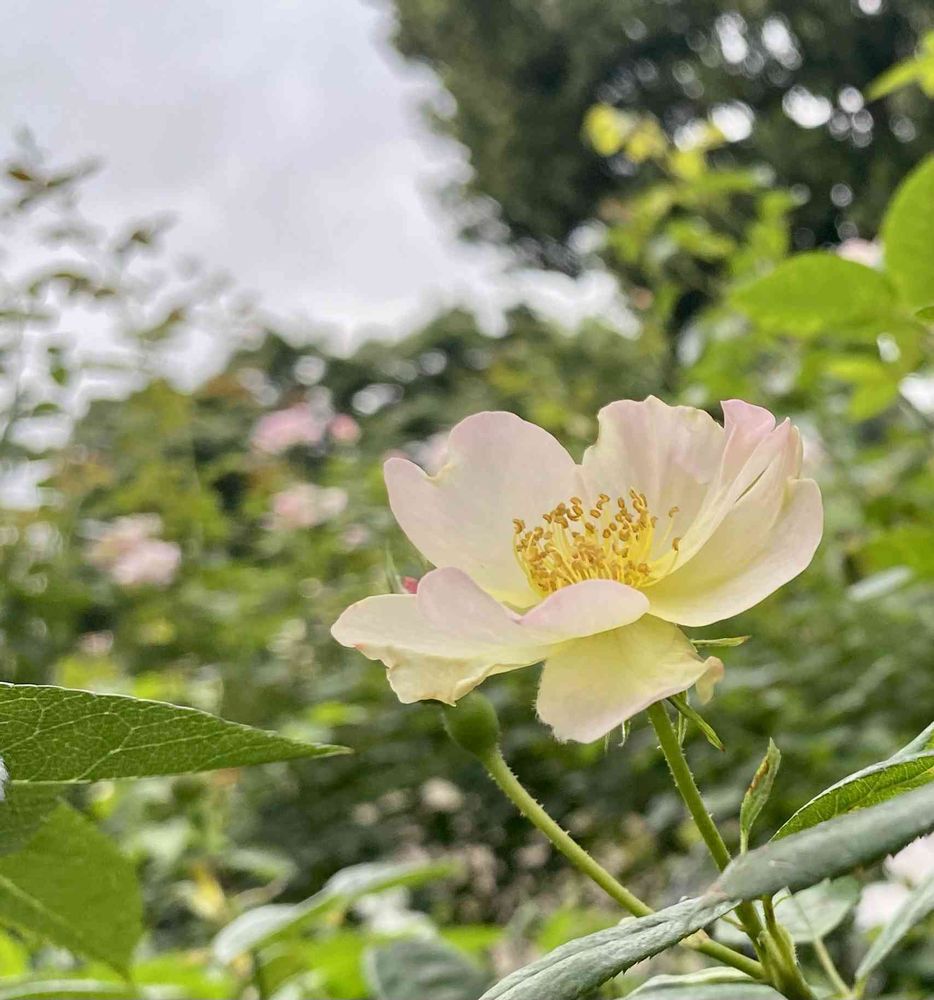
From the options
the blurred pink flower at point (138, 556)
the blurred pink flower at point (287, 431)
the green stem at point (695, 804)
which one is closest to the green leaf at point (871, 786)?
the green stem at point (695, 804)

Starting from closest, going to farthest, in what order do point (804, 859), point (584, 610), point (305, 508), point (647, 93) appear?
point (804, 859) → point (584, 610) → point (305, 508) → point (647, 93)

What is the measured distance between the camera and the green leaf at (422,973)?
1.55ft

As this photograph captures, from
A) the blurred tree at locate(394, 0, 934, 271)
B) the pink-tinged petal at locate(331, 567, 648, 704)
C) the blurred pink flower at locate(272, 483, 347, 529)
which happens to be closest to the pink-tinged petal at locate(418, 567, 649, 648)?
the pink-tinged petal at locate(331, 567, 648, 704)

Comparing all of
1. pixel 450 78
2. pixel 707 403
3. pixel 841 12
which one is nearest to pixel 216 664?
pixel 707 403

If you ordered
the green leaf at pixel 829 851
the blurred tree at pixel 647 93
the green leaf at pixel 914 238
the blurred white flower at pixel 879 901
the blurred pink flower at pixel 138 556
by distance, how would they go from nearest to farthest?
the green leaf at pixel 829 851 < the green leaf at pixel 914 238 < the blurred white flower at pixel 879 901 < the blurred pink flower at pixel 138 556 < the blurred tree at pixel 647 93

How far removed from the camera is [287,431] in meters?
2.37

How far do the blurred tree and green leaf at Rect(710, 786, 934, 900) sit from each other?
26.8 feet

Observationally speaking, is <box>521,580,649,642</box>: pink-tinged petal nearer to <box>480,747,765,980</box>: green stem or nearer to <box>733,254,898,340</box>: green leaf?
<box>480,747,765,980</box>: green stem

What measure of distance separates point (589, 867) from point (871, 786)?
8cm

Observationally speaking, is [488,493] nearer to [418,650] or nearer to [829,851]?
[418,650]

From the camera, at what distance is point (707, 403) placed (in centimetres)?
139

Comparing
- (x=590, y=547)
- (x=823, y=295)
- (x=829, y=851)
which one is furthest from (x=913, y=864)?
(x=829, y=851)

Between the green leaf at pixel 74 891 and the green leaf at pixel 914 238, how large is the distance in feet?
1.49

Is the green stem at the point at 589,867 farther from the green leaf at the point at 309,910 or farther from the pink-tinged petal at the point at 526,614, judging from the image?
the green leaf at the point at 309,910
